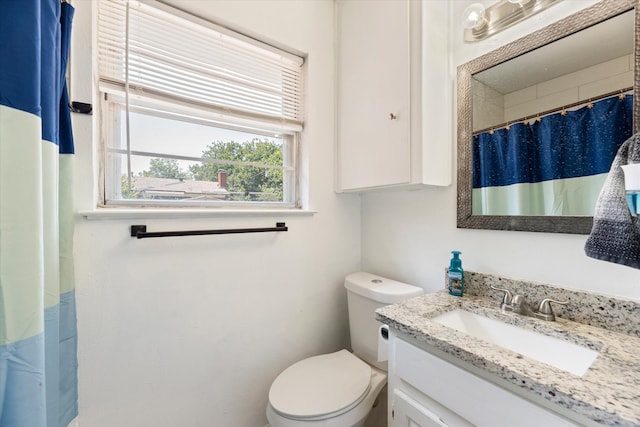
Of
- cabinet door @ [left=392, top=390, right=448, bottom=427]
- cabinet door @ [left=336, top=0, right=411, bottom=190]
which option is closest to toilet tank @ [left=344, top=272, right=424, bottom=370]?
cabinet door @ [left=392, top=390, right=448, bottom=427]

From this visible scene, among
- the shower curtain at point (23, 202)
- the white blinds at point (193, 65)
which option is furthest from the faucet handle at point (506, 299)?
the shower curtain at point (23, 202)

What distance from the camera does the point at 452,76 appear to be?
121cm

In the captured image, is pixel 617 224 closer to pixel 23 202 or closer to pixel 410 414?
pixel 410 414

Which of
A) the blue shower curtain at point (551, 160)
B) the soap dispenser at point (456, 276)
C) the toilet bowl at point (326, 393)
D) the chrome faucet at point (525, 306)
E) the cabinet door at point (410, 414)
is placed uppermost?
the blue shower curtain at point (551, 160)

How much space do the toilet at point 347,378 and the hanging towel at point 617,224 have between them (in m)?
0.70

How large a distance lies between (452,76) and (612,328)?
1.08 meters

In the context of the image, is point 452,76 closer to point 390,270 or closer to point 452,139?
point 452,139

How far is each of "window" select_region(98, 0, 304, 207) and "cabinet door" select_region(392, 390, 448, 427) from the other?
1.03 meters

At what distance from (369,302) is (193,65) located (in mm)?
1388

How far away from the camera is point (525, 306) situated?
93cm

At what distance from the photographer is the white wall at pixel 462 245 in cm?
87

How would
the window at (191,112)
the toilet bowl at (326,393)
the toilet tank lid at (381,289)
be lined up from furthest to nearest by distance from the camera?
the toilet tank lid at (381,289) < the window at (191,112) < the toilet bowl at (326,393)

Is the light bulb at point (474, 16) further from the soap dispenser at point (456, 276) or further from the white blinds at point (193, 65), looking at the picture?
the soap dispenser at point (456, 276)

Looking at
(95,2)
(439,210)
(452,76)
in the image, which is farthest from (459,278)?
(95,2)
